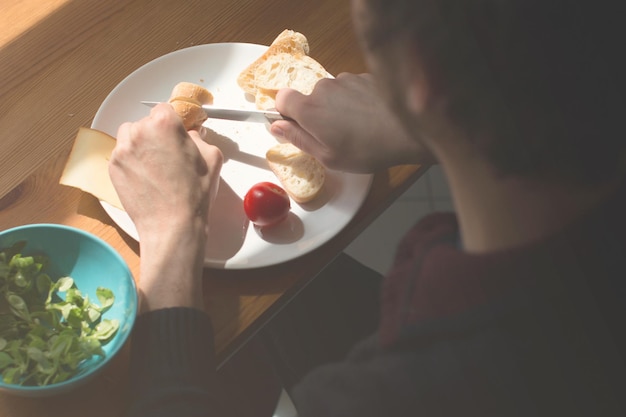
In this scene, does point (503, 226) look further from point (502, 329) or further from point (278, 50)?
point (278, 50)

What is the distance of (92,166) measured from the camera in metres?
0.94

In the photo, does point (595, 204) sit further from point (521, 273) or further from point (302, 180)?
point (302, 180)

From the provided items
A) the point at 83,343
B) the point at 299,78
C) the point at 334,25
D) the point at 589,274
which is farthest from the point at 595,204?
the point at 334,25

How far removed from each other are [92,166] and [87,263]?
0.17 metres

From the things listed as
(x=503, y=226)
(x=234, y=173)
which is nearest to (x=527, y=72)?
(x=503, y=226)

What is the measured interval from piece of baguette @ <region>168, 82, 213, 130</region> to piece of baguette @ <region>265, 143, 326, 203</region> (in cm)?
11

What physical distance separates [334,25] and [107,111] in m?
0.38

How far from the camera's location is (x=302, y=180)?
3.12 ft

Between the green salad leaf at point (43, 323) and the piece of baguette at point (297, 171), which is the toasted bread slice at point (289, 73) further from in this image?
the green salad leaf at point (43, 323)

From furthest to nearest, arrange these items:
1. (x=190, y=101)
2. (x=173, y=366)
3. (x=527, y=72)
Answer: (x=190, y=101) < (x=173, y=366) < (x=527, y=72)

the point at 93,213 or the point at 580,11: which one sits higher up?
the point at 580,11

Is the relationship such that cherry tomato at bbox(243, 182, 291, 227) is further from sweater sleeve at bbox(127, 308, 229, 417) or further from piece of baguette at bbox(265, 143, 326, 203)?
sweater sleeve at bbox(127, 308, 229, 417)

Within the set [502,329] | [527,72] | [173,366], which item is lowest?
[173,366]

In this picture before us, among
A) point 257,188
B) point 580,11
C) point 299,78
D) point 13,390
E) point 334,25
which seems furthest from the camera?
point 334,25
